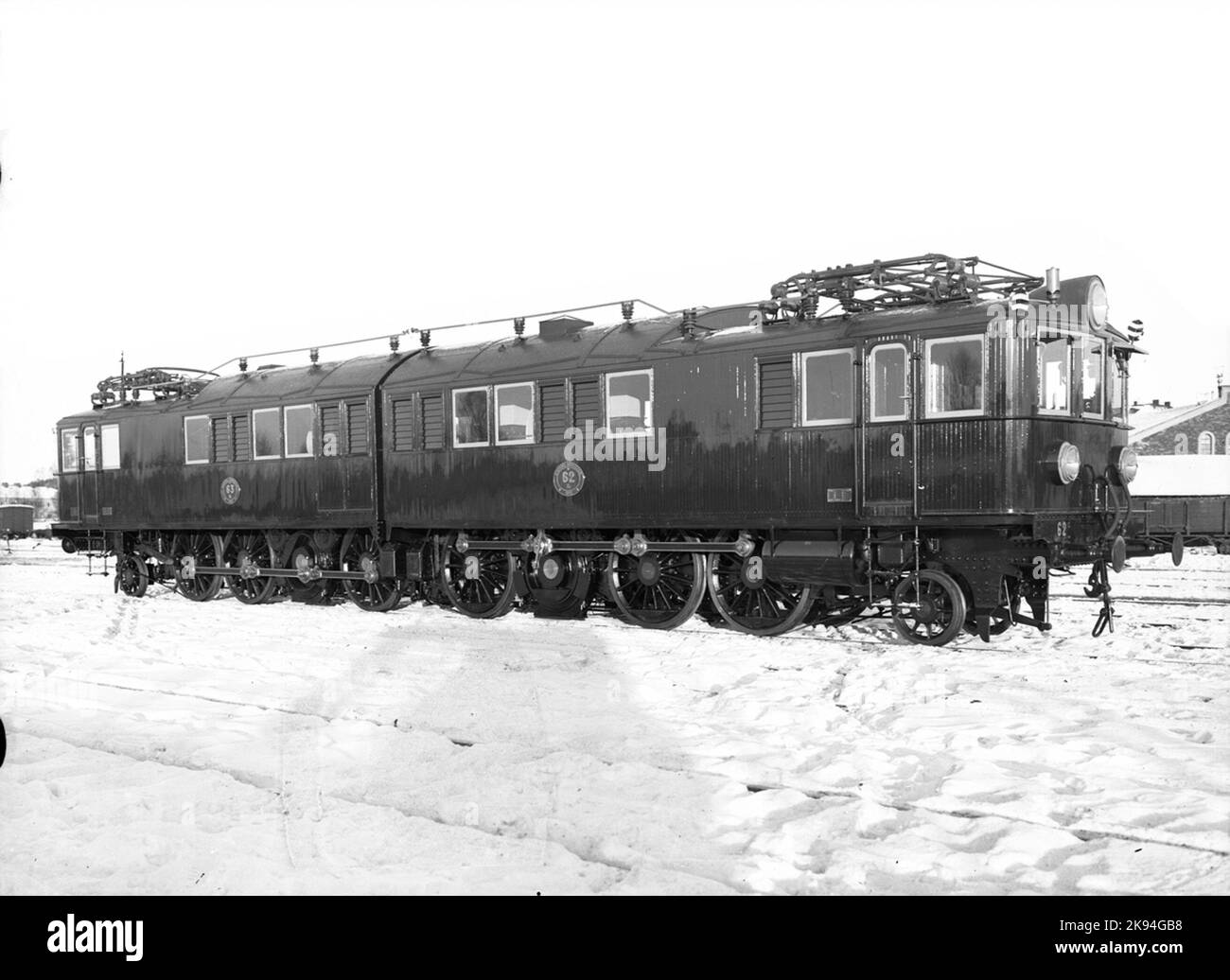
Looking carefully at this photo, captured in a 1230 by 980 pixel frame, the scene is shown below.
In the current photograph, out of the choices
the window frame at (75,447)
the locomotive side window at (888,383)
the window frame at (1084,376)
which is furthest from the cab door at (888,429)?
the window frame at (75,447)

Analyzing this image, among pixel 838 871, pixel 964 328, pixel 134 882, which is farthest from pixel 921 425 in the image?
pixel 134 882

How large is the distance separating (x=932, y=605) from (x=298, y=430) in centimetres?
1099

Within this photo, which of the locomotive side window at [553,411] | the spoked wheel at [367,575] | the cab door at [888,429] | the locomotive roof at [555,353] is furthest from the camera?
the spoked wheel at [367,575]

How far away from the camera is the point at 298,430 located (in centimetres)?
1777

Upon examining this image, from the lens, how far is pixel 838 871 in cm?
470

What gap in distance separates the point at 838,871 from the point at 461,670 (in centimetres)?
605

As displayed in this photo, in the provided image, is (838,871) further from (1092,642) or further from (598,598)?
(598,598)

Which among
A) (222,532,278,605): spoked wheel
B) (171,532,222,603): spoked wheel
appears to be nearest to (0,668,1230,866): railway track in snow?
(222,532,278,605): spoked wheel

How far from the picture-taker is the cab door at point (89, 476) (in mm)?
21672

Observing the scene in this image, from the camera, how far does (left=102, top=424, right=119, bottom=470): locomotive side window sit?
2116cm

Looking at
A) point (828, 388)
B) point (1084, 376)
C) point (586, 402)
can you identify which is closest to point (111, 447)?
point (586, 402)

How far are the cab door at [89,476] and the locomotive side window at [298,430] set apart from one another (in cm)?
623

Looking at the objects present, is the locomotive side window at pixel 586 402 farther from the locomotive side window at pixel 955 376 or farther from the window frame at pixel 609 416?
the locomotive side window at pixel 955 376

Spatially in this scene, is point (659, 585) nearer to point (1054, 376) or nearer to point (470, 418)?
point (470, 418)
